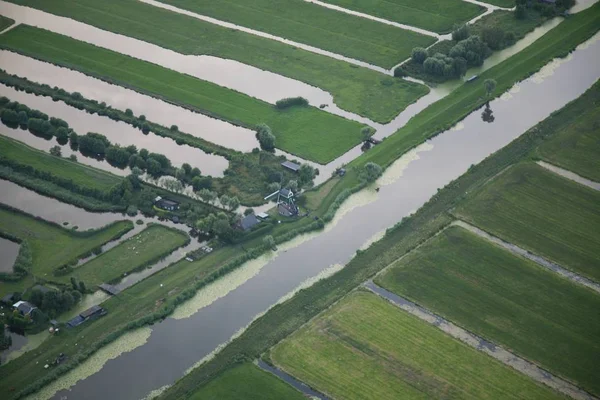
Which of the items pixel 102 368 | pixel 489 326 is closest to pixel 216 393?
pixel 102 368

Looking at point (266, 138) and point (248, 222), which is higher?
point (266, 138)

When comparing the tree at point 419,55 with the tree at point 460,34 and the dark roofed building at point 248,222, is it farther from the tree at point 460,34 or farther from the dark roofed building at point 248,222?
the dark roofed building at point 248,222

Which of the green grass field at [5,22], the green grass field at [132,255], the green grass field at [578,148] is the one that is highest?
the green grass field at [5,22]

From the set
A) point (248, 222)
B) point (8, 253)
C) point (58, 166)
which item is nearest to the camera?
point (8, 253)

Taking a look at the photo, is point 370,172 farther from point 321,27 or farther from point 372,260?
point 321,27

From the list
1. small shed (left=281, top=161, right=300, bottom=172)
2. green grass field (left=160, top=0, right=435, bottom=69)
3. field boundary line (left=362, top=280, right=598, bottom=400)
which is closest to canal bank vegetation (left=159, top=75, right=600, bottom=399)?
field boundary line (left=362, top=280, right=598, bottom=400)

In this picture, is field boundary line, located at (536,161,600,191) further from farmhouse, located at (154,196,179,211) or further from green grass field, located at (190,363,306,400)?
green grass field, located at (190,363,306,400)

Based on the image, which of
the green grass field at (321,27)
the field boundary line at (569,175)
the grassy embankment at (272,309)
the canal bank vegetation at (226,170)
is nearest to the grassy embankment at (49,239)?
the grassy embankment at (272,309)

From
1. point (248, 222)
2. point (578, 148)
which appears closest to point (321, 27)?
point (578, 148)
